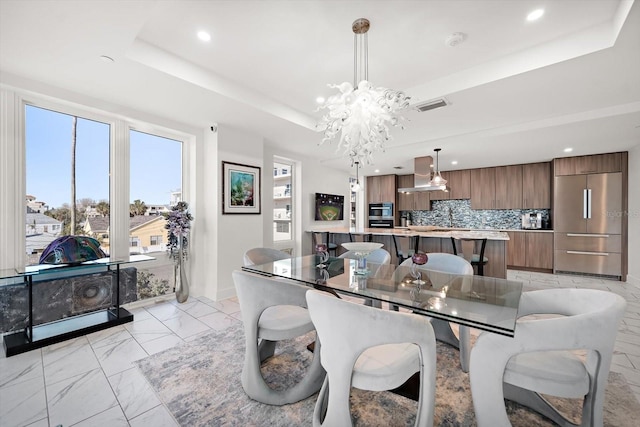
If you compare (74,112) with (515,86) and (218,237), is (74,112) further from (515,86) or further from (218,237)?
(515,86)

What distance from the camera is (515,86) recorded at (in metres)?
2.62

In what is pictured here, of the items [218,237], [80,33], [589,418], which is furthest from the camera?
[218,237]

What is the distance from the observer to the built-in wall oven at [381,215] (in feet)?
24.8

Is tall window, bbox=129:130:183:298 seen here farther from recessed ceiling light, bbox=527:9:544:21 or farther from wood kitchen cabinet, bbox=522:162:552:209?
wood kitchen cabinet, bbox=522:162:552:209

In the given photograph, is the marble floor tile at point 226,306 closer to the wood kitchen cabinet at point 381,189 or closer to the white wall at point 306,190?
the white wall at point 306,190

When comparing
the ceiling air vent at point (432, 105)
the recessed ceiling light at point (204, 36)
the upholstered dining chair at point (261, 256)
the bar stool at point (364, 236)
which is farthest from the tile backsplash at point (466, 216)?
the recessed ceiling light at point (204, 36)

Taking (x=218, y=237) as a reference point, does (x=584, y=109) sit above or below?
above

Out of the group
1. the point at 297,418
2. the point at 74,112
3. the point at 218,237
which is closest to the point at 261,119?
the point at 218,237

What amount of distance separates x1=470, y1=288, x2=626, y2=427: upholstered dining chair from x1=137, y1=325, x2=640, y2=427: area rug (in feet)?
1.72

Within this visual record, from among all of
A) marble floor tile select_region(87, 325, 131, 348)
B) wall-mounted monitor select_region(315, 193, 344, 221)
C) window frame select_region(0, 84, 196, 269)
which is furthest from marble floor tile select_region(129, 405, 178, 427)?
wall-mounted monitor select_region(315, 193, 344, 221)

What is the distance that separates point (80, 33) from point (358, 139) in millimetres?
2074

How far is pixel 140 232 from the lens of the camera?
11.4 ft

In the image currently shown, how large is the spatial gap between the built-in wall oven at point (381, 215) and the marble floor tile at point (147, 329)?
5.92 m

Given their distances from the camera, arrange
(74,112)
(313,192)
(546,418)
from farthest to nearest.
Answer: (313,192)
(74,112)
(546,418)
